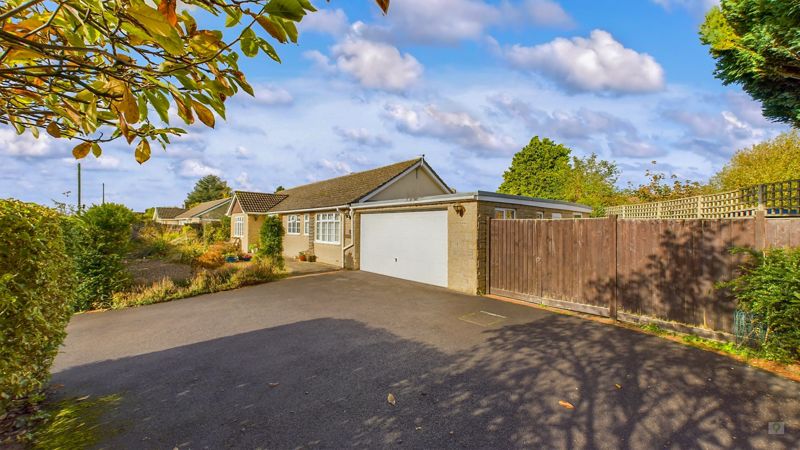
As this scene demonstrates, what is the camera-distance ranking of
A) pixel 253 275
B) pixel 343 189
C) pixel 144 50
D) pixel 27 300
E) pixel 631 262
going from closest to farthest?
pixel 144 50 → pixel 27 300 → pixel 631 262 → pixel 253 275 → pixel 343 189

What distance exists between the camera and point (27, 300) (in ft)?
11.3

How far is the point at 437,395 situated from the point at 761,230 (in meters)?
6.36

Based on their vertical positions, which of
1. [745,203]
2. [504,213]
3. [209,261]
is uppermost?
[745,203]

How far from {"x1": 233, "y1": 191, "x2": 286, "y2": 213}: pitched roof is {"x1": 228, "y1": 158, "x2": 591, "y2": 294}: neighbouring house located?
7cm

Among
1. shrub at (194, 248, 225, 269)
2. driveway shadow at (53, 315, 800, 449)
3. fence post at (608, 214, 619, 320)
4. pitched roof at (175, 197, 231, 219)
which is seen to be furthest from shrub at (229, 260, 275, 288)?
pitched roof at (175, 197, 231, 219)

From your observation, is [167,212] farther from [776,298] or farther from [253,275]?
[776,298]

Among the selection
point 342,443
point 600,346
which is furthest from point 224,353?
point 600,346

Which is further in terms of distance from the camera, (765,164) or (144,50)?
(765,164)

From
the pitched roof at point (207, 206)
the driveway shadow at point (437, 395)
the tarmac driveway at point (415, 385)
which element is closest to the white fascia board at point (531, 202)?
the tarmac driveway at point (415, 385)

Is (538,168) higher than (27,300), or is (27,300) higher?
(538,168)

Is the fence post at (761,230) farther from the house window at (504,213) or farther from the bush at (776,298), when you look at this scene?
the house window at (504,213)

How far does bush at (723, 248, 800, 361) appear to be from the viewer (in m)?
4.96

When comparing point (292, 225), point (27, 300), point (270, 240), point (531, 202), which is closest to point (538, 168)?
point (531, 202)

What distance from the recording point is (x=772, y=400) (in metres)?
4.16
